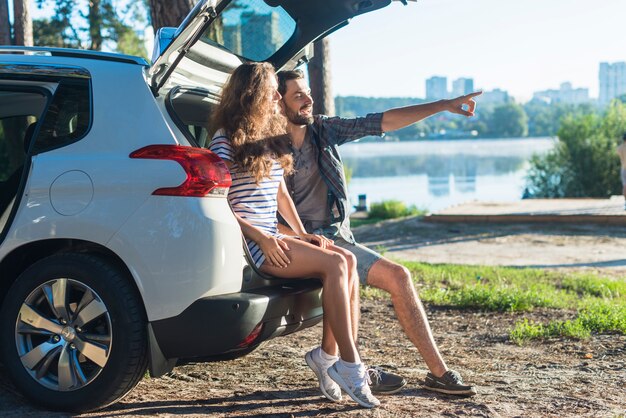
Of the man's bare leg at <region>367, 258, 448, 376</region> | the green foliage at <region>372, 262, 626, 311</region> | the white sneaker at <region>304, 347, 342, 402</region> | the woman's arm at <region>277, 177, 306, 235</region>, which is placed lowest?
the green foliage at <region>372, 262, 626, 311</region>

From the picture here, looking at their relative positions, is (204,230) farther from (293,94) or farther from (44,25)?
(44,25)

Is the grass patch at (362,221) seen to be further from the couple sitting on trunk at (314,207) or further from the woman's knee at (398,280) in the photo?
the woman's knee at (398,280)

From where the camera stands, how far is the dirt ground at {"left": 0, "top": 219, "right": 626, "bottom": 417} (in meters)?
4.43

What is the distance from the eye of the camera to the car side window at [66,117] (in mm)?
4332

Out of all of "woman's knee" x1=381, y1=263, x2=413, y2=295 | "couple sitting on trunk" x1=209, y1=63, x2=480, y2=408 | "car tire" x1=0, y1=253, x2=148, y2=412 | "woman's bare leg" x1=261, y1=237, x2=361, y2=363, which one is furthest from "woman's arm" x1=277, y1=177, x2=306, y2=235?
"car tire" x1=0, y1=253, x2=148, y2=412

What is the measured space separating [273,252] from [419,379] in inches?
50.2

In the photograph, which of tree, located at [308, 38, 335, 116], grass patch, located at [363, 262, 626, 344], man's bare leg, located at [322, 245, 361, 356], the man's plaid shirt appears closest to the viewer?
man's bare leg, located at [322, 245, 361, 356]

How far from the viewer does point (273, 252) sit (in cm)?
446

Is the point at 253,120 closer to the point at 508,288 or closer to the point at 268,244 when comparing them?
the point at 268,244

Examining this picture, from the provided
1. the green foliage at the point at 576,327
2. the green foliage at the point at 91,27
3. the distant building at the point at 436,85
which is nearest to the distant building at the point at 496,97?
the distant building at the point at 436,85

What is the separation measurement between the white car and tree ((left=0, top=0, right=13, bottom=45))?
10.4 m

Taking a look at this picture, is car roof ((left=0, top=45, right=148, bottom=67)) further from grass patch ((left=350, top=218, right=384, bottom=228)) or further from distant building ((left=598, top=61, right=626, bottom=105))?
distant building ((left=598, top=61, right=626, bottom=105))

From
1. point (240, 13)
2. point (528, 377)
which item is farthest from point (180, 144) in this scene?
point (528, 377)

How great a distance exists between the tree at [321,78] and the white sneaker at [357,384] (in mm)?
9548
